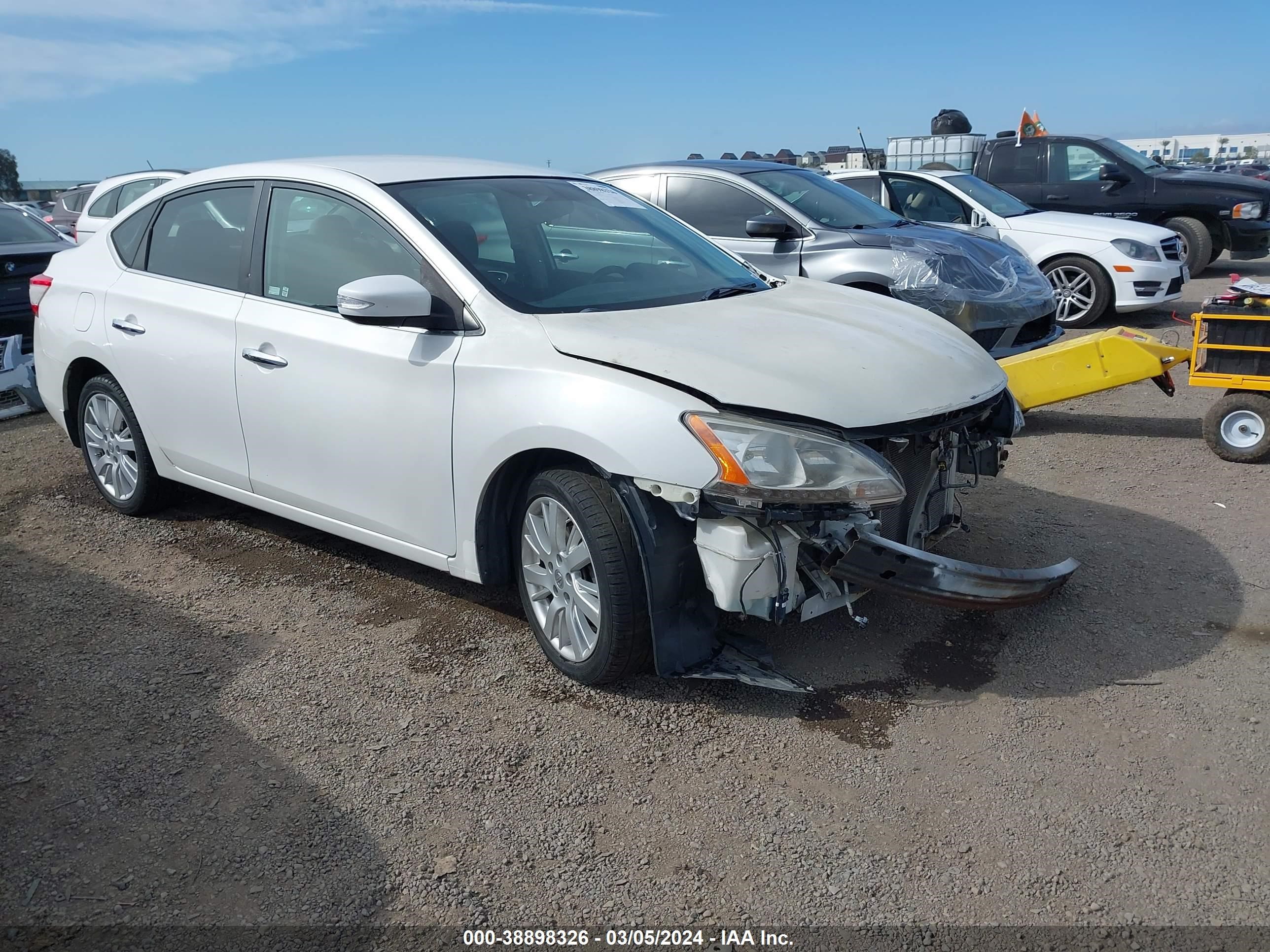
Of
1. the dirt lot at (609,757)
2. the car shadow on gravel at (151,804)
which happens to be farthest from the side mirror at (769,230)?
the car shadow on gravel at (151,804)

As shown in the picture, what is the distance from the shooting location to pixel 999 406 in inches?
155

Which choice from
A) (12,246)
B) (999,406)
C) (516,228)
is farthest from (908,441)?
(12,246)

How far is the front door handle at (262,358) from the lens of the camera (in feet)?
13.4

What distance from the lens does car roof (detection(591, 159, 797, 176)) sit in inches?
322

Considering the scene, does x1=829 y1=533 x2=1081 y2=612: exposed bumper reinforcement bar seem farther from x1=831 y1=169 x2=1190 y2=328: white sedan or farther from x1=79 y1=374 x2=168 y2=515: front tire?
x1=831 y1=169 x2=1190 y2=328: white sedan

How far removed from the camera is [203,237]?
4660 millimetres

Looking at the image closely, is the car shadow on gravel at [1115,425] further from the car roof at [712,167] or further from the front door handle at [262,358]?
the front door handle at [262,358]

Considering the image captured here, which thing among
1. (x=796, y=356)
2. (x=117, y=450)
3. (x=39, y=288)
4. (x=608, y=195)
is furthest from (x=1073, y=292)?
(x=39, y=288)

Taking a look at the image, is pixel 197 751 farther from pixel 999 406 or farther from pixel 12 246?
pixel 12 246

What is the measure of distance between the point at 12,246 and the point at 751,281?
6.71m

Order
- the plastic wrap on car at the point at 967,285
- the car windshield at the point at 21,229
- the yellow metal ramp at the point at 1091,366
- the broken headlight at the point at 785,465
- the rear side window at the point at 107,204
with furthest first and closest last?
1. the rear side window at the point at 107,204
2. the car windshield at the point at 21,229
3. the plastic wrap on car at the point at 967,285
4. the yellow metal ramp at the point at 1091,366
5. the broken headlight at the point at 785,465

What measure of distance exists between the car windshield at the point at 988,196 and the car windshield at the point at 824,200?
2.88 metres

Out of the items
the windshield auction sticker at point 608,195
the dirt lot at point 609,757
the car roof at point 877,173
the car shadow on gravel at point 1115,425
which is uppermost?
the car roof at point 877,173

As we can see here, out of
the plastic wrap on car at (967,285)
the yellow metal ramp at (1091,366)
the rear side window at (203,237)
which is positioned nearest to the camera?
the rear side window at (203,237)
